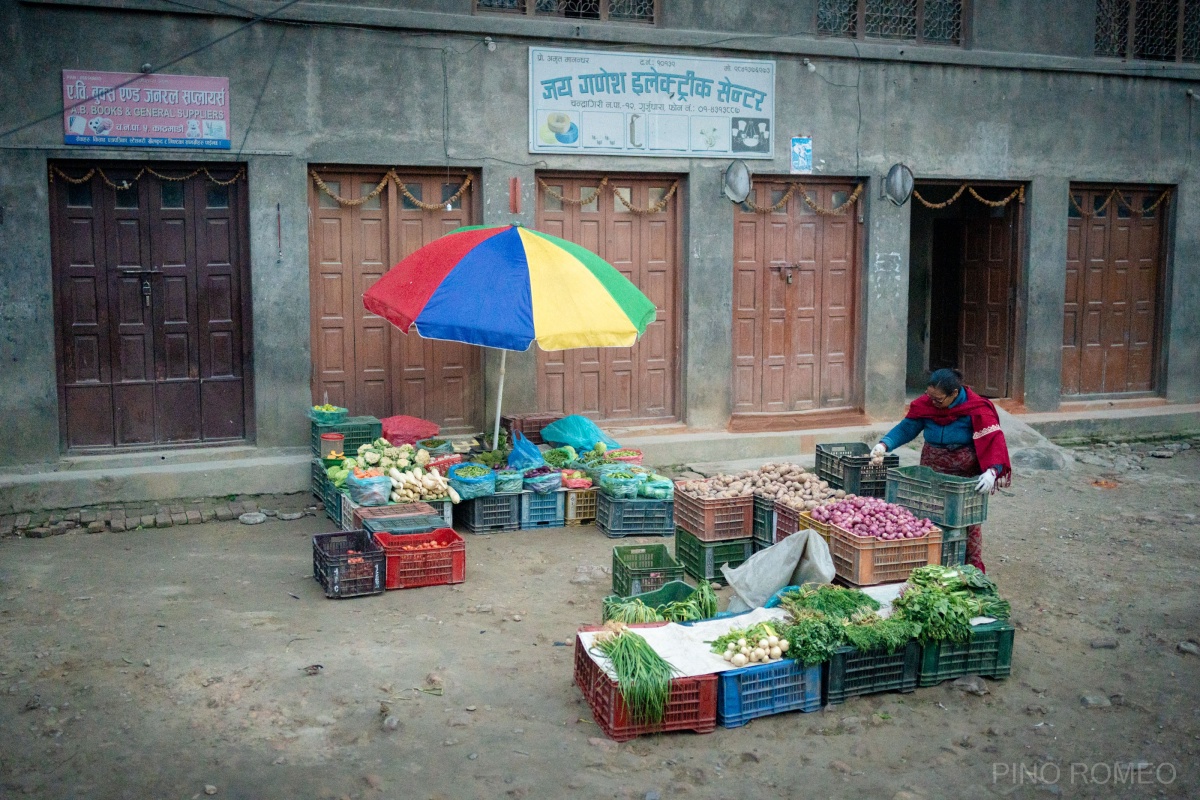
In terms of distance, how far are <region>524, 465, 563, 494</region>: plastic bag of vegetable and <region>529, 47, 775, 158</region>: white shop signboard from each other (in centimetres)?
339

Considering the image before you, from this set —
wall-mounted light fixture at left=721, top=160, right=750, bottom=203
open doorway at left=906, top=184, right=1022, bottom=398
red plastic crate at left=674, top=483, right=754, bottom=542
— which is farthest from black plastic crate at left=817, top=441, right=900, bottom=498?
open doorway at left=906, top=184, right=1022, bottom=398

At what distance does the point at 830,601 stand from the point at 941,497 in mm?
1599

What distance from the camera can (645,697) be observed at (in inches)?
209

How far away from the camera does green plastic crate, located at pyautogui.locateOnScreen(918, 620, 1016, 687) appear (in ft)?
19.8

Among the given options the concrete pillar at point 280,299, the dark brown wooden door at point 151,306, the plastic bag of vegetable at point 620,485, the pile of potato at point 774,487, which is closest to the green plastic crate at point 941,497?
the pile of potato at point 774,487

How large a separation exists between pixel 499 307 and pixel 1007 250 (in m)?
7.65

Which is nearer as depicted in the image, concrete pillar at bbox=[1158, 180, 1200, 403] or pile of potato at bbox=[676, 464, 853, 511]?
pile of potato at bbox=[676, 464, 853, 511]

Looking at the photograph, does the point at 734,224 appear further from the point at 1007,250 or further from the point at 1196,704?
the point at 1196,704

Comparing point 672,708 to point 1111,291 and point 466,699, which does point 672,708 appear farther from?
point 1111,291

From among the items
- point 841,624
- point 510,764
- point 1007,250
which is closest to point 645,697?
point 510,764

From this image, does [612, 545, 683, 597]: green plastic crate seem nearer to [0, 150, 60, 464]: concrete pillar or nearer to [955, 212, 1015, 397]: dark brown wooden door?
[0, 150, 60, 464]: concrete pillar

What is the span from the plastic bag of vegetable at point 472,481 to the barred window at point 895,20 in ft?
20.8

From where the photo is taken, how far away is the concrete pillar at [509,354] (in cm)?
1062

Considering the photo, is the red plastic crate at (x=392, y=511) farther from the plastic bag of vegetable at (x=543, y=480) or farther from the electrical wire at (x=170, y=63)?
the electrical wire at (x=170, y=63)
